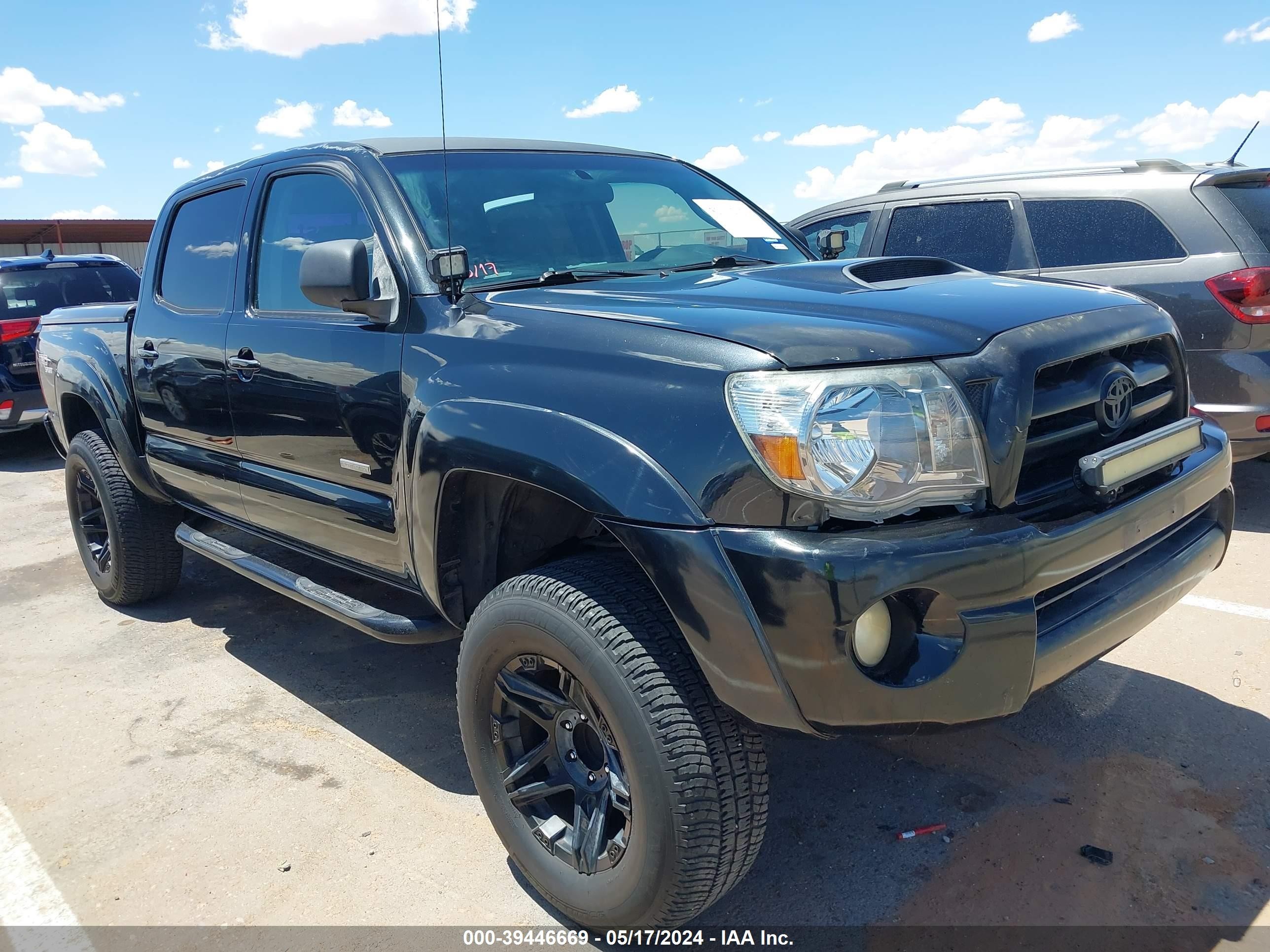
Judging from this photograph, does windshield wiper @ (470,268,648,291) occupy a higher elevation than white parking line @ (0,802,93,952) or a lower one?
higher

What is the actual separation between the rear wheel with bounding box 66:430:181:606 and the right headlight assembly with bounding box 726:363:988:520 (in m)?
3.58

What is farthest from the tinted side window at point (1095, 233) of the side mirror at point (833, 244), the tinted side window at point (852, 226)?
the side mirror at point (833, 244)

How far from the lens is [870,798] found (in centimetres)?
278

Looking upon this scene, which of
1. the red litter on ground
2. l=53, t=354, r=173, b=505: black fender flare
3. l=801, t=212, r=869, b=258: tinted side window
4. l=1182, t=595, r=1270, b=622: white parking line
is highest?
l=801, t=212, r=869, b=258: tinted side window

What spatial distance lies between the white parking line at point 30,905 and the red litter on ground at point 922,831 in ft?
6.87

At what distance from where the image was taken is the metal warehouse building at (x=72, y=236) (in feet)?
85.0

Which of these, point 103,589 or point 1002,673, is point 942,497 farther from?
point 103,589

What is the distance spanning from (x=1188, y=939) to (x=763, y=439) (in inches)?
59.7

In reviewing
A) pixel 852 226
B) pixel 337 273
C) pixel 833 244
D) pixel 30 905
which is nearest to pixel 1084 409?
pixel 833 244

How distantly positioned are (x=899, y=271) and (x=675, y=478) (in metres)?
1.13

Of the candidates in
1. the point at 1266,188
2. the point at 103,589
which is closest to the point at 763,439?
the point at 103,589

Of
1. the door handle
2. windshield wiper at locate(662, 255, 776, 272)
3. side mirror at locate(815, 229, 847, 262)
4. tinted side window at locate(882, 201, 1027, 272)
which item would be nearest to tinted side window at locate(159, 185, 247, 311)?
the door handle

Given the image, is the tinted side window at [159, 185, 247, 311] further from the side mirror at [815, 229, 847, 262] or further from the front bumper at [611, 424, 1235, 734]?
the front bumper at [611, 424, 1235, 734]

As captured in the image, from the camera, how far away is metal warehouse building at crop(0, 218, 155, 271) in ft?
85.0
